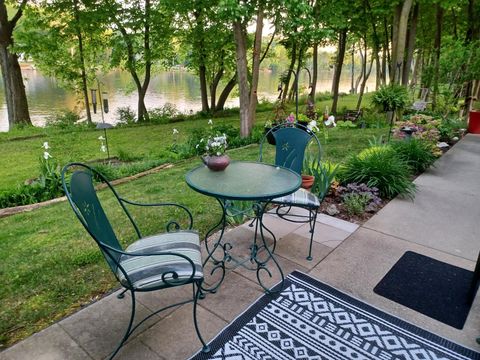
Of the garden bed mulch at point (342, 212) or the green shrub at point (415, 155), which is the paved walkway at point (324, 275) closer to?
the garden bed mulch at point (342, 212)

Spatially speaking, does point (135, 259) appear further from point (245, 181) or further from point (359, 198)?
point (359, 198)

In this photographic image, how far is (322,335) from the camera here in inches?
68.5

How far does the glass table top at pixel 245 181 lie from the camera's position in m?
2.01

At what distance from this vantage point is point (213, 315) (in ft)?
6.11

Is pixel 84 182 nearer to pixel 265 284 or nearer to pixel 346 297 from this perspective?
pixel 265 284

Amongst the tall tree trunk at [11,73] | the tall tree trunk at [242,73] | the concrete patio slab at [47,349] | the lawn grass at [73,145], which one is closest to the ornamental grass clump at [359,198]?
the concrete patio slab at [47,349]

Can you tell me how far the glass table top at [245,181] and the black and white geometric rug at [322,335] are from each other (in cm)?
68

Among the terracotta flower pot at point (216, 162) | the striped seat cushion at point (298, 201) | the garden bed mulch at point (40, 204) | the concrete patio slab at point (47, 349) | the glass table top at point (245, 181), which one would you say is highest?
the terracotta flower pot at point (216, 162)

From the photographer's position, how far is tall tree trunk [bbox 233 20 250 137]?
6.82 metres

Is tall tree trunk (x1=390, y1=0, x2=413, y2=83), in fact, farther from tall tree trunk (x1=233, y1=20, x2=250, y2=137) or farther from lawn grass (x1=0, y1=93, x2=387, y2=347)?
tall tree trunk (x1=233, y1=20, x2=250, y2=137)

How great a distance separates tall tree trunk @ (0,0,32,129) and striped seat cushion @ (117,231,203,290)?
1096 centimetres

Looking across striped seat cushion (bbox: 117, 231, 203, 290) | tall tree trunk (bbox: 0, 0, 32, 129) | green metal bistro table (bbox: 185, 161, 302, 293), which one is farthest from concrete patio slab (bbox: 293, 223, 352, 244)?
tall tree trunk (bbox: 0, 0, 32, 129)

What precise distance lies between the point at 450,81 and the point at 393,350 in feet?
24.4

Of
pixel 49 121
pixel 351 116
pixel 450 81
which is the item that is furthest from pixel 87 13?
pixel 450 81
